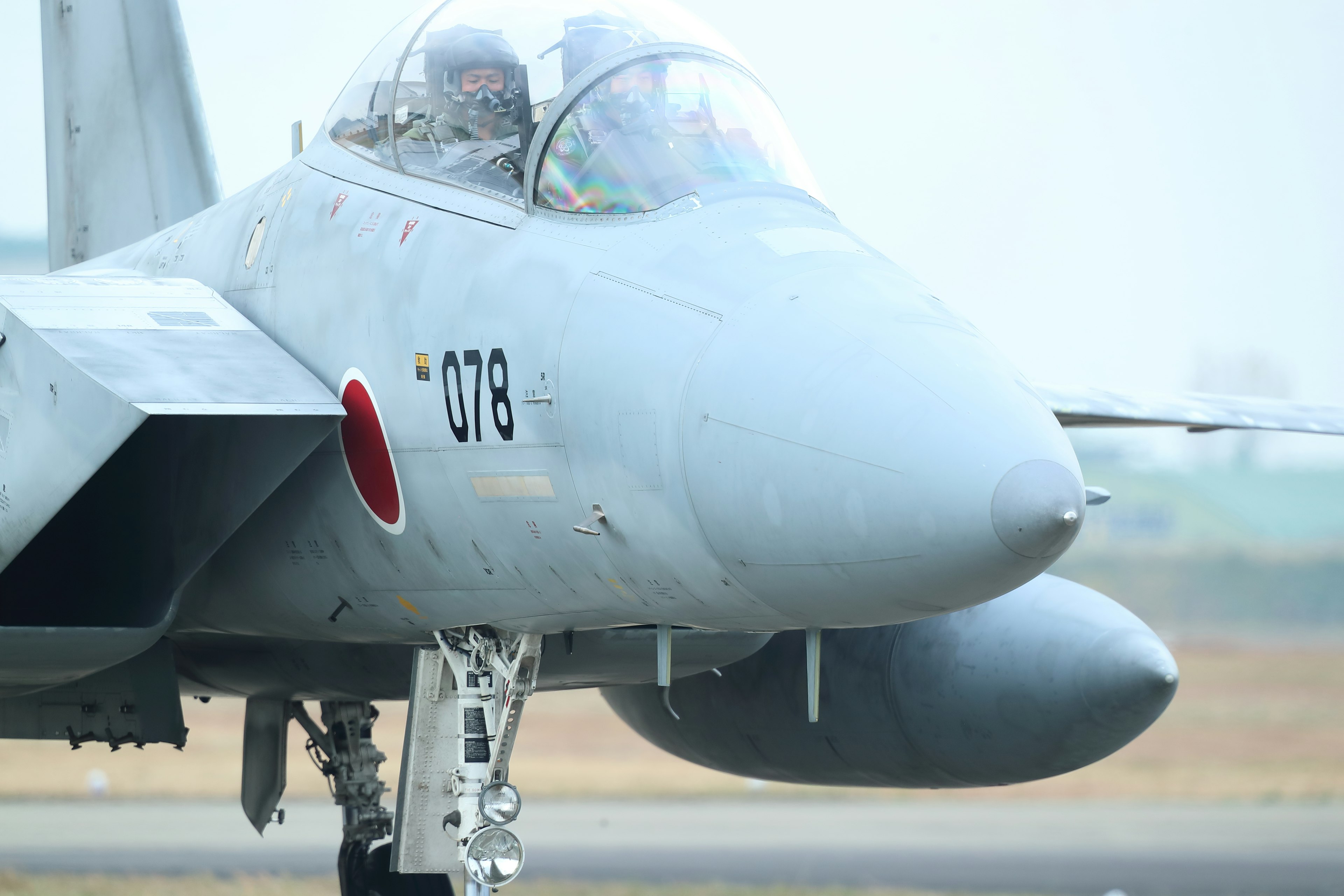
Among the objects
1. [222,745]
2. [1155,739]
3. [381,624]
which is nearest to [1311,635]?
[1155,739]

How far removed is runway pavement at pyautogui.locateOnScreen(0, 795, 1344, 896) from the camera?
38.2ft

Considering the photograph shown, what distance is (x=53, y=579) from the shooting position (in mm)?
5117

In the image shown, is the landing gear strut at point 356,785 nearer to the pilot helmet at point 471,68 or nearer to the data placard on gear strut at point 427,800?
the data placard on gear strut at point 427,800

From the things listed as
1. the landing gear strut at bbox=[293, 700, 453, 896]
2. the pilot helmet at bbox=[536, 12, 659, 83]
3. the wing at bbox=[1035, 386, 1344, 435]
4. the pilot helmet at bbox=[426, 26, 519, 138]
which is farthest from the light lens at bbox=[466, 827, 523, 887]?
the wing at bbox=[1035, 386, 1344, 435]

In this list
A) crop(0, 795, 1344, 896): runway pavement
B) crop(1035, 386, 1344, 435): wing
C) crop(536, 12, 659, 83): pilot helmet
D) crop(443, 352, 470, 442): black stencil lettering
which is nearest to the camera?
crop(443, 352, 470, 442): black stencil lettering

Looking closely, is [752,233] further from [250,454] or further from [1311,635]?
[1311,635]

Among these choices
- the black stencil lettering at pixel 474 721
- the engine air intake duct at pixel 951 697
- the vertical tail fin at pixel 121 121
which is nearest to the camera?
the black stencil lettering at pixel 474 721

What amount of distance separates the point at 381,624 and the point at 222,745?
16359mm

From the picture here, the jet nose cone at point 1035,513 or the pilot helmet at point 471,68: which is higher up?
the pilot helmet at point 471,68

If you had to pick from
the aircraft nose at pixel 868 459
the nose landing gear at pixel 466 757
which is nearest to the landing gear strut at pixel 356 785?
the nose landing gear at pixel 466 757

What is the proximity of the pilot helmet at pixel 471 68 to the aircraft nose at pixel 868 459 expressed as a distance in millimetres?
1200

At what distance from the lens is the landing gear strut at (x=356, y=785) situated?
699 centimetres

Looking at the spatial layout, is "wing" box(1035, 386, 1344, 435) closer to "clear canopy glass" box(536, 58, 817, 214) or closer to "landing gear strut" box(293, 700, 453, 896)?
"clear canopy glass" box(536, 58, 817, 214)

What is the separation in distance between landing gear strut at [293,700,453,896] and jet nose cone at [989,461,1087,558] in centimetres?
480
